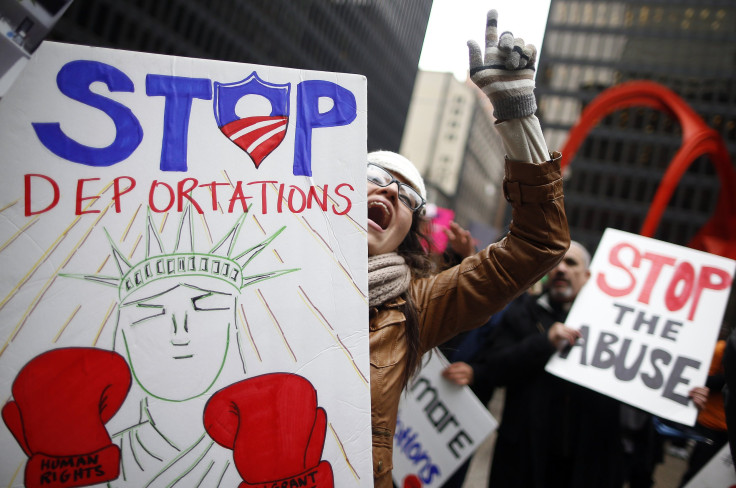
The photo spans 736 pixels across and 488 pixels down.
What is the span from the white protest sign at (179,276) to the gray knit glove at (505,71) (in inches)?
12.8

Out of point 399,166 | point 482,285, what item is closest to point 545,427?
point 482,285

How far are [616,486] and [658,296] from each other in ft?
3.48

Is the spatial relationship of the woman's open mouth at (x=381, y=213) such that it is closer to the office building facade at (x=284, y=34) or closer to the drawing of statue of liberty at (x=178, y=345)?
the drawing of statue of liberty at (x=178, y=345)

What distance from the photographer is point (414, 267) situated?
2.01 meters

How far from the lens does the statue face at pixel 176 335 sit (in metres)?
1.29

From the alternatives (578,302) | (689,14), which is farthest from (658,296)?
(689,14)

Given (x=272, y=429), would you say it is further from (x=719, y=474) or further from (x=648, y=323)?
(x=648, y=323)

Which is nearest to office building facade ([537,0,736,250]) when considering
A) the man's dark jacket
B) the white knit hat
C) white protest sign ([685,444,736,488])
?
the man's dark jacket

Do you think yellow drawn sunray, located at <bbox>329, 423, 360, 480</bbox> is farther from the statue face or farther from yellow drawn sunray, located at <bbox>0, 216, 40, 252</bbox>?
yellow drawn sunray, located at <bbox>0, 216, 40, 252</bbox>

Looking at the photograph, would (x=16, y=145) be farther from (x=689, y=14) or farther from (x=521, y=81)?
(x=689, y=14)

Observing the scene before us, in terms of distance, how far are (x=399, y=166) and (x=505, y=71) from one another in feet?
1.78

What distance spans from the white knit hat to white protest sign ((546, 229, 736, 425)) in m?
1.69

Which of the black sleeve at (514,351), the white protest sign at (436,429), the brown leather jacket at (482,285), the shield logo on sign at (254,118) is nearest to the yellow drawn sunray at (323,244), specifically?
the shield logo on sign at (254,118)

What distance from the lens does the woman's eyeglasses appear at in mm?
1888
